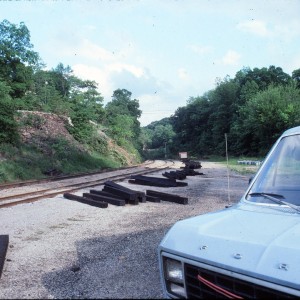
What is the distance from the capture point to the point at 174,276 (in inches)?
101

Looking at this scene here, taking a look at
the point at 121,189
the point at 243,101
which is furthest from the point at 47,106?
the point at 243,101

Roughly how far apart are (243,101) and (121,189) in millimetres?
73513

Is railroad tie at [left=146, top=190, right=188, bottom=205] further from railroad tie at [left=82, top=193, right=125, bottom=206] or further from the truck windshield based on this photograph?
the truck windshield

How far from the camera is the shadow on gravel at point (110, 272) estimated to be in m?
4.18

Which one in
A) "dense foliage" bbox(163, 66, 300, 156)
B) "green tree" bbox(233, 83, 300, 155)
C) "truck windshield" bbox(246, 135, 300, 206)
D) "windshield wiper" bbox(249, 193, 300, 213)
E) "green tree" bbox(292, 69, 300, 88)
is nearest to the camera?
"windshield wiper" bbox(249, 193, 300, 213)

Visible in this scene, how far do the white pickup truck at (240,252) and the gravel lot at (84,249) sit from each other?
1.55 m

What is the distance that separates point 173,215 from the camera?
9.06 metres

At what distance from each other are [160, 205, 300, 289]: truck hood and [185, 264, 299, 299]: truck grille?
64mm

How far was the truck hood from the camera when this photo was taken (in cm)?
208

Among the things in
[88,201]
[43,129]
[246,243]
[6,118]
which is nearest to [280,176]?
[246,243]

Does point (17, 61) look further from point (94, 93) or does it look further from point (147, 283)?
point (147, 283)

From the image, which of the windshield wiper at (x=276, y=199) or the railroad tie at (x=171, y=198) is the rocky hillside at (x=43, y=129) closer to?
the railroad tie at (x=171, y=198)

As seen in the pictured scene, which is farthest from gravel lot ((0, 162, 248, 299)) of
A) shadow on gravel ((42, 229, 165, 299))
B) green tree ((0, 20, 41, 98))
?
green tree ((0, 20, 41, 98))

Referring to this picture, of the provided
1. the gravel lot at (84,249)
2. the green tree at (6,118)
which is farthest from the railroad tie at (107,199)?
the green tree at (6,118)
